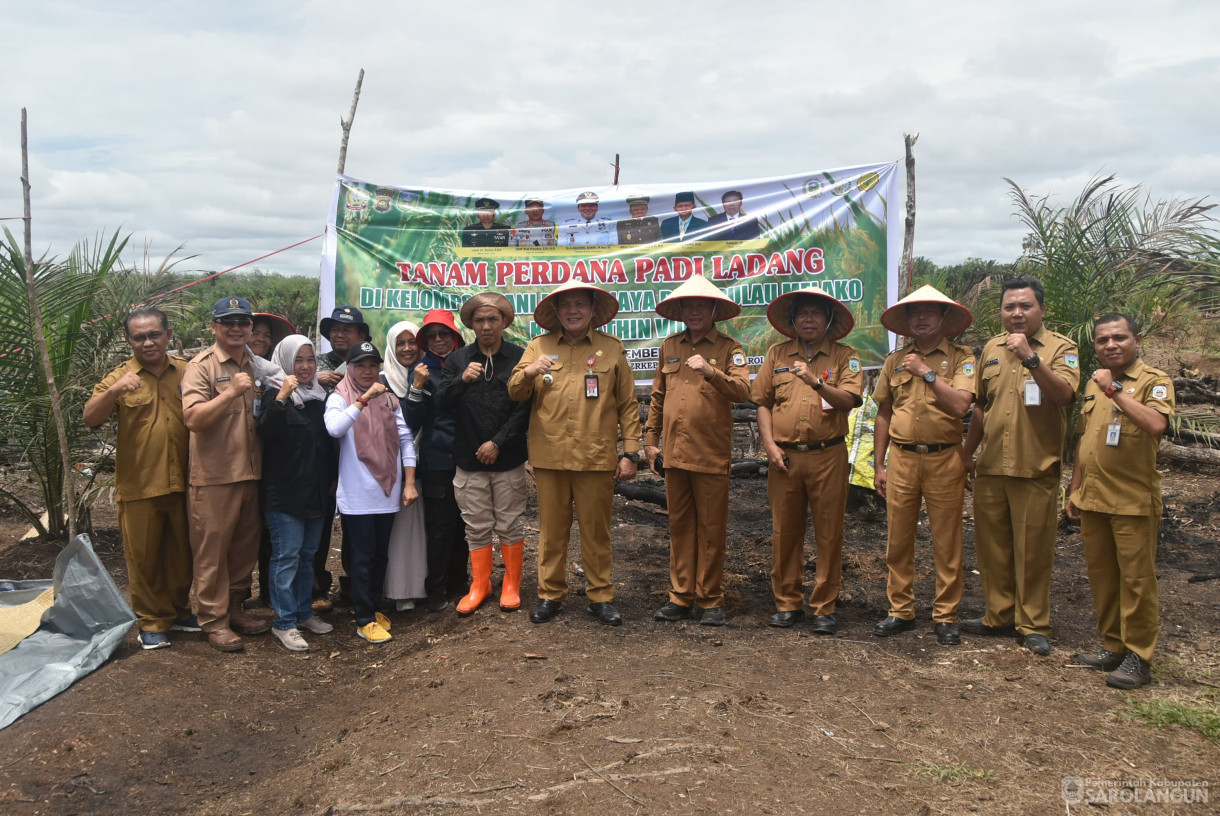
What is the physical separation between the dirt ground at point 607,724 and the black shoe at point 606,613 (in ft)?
0.18

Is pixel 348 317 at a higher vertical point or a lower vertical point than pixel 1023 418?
higher

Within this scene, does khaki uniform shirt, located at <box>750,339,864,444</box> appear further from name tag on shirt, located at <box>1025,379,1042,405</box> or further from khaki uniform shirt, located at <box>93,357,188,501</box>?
khaki uniform shirt, located at <box>93,357,188,501</box>

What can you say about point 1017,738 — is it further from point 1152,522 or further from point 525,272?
point 525,272

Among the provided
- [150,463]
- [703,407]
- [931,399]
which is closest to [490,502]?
[703,407]

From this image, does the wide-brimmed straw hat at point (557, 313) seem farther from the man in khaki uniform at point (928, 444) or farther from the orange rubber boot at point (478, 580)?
the man in khaki uniform at point (928, 444)

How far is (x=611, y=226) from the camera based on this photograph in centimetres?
651

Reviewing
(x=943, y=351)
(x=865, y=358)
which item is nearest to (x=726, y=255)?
(x=865, y=358)

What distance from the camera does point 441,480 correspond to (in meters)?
4.95

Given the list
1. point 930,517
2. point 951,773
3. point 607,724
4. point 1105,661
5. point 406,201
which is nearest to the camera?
point 951,773

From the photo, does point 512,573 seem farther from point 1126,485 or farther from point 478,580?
point 1126,485

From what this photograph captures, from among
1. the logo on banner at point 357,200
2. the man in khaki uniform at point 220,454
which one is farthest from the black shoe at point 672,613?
the logo on banner at point 357,200

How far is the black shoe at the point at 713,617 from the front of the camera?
15.5 feet

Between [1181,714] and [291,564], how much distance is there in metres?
4.24

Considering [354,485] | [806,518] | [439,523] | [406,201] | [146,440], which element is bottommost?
[439,523]
